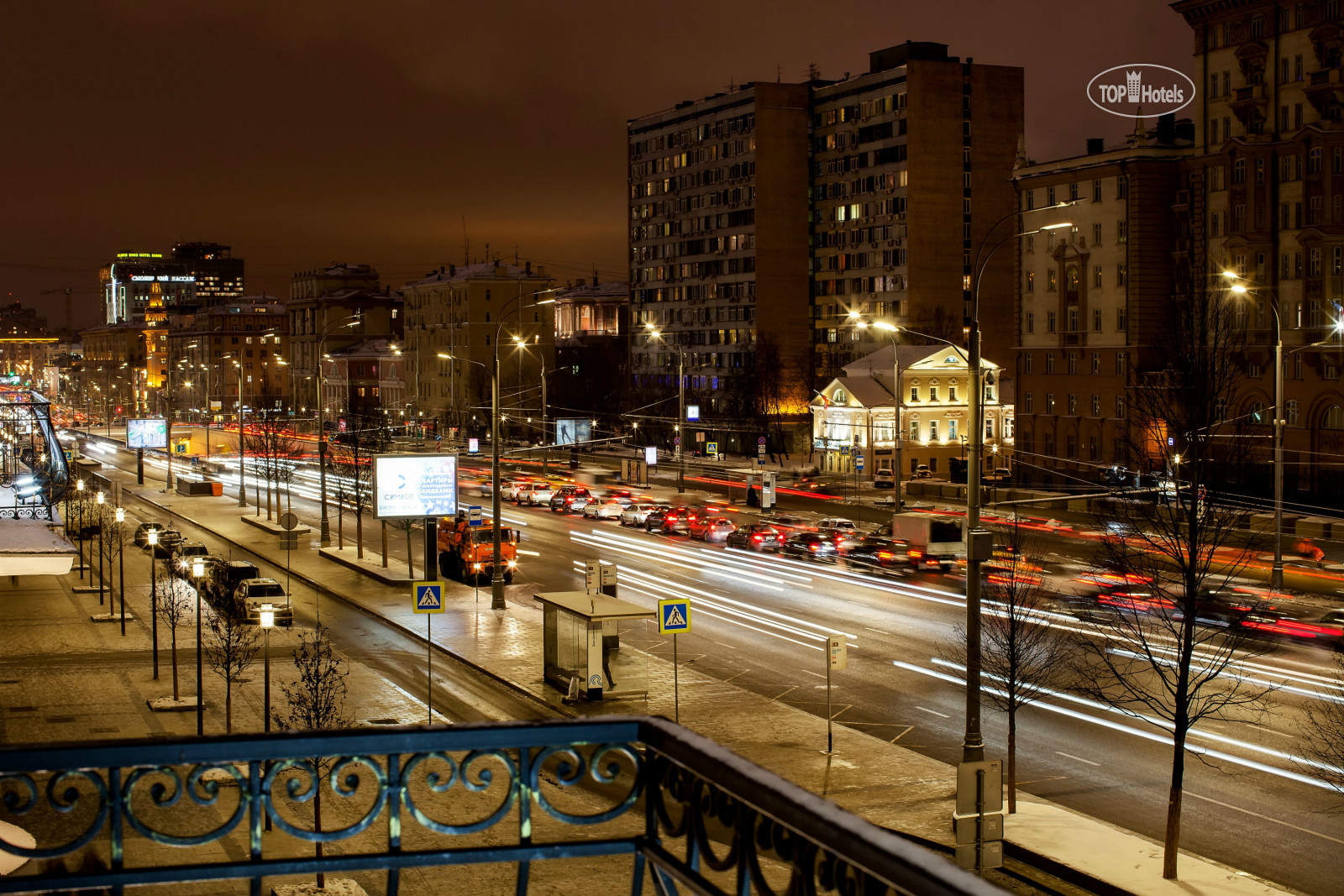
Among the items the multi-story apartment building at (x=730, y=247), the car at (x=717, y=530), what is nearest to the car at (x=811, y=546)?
the car at (x=717, y=530)

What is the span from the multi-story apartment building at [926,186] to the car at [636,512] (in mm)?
46127

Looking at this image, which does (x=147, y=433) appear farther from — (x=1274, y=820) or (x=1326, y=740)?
(x=1326, y=740)

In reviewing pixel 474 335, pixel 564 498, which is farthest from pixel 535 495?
pixel 474 335

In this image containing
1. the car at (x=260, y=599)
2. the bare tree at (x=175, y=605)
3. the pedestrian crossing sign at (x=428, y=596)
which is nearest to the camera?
the pedestrian crossing sign at (x=428, y=596)

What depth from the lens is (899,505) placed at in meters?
50.4

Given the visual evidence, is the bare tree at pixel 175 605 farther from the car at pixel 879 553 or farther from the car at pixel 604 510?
the car at pixel 604 510

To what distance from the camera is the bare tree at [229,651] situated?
917 inches

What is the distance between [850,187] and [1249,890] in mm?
96426

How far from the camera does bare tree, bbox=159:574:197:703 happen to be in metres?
28.5

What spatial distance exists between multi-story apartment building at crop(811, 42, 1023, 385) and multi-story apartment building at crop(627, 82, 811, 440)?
459 centimetres

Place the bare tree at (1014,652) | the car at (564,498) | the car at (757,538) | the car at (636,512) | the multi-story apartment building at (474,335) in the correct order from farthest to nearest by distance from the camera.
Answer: the multi-story apartment building at (474,335), the car at (564,498), the car at (636,512), the car at (757,538), the bare tree at (1014,652)

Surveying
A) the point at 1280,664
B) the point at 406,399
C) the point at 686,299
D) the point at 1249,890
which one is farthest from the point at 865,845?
the point at 406,399

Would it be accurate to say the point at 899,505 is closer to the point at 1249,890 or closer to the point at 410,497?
the point at 410,497

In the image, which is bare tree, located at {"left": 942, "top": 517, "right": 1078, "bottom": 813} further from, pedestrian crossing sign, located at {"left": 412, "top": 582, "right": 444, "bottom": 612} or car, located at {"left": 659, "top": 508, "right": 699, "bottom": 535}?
car, located at {"left": 659, "top": 508, "right": 699, "bottom": 535}
